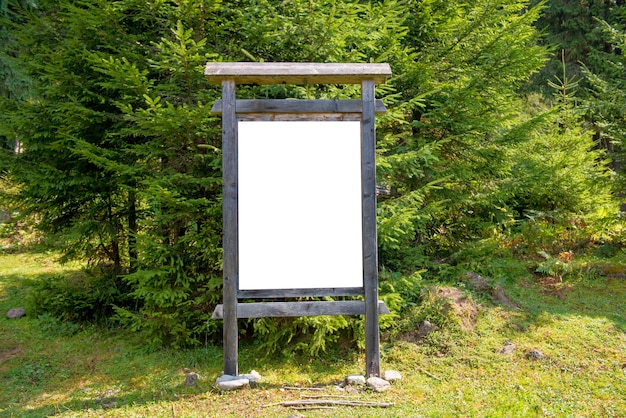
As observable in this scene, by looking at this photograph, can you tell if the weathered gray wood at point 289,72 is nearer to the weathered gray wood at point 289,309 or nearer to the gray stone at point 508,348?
the weathered gray wood at point 289,309

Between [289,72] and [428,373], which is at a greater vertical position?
[289,72]

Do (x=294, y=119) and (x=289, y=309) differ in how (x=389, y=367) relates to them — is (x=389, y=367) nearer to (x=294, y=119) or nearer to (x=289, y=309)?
(x=289, y=309)

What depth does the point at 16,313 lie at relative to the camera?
7039 mm

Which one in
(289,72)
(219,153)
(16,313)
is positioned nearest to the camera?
(289,72)

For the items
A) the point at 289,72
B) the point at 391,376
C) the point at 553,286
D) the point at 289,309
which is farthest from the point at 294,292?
the point at 553,286

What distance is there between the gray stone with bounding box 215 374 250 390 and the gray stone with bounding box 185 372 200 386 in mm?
361

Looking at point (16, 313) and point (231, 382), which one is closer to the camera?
point (231, 382)

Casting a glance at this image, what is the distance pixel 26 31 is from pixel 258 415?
6.45 m

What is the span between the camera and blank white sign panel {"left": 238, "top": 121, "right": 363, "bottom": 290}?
4.38 metres

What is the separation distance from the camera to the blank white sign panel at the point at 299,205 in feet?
14.4

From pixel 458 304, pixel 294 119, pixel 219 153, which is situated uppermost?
pixel 294 119

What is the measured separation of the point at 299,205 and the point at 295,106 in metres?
0.97

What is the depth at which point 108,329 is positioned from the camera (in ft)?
21.4

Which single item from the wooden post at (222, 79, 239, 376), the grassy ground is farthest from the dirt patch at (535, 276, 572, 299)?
the wooden post at (222, 79, 239, 376)
